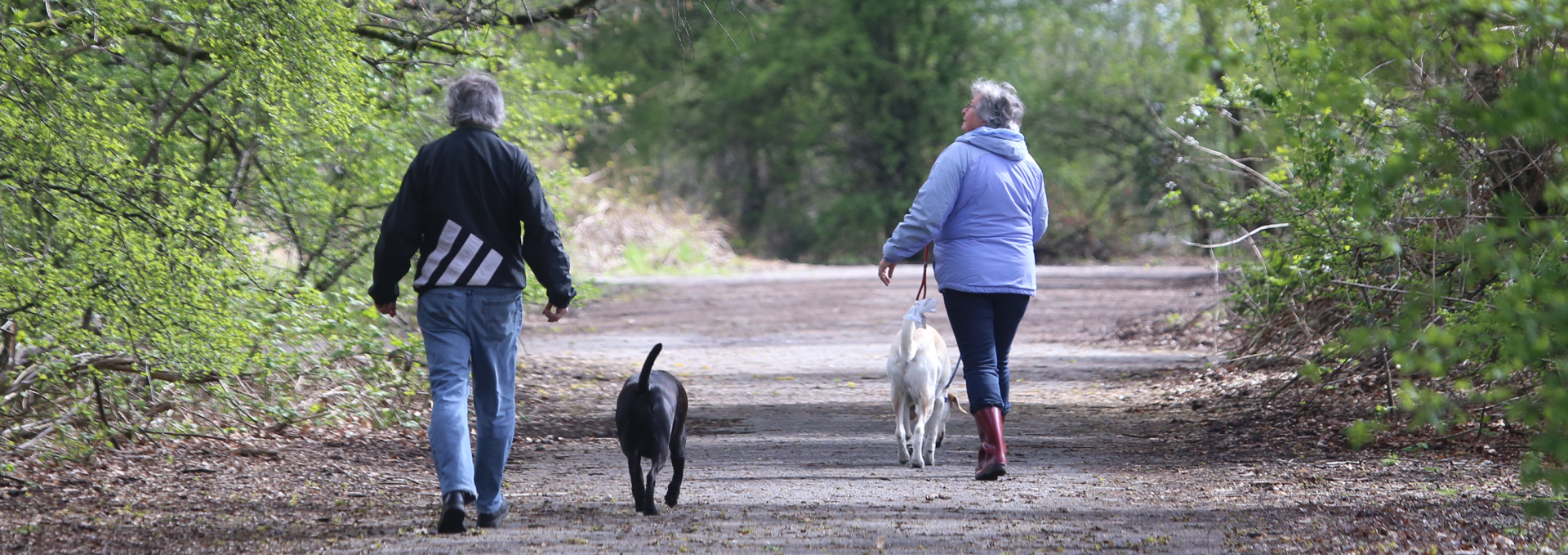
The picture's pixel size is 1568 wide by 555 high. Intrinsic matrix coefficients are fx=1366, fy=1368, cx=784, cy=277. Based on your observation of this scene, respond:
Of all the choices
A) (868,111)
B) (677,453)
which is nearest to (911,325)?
(677,453)

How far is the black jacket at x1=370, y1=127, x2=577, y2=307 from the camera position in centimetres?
486

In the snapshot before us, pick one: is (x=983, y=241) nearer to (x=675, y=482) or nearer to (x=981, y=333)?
(x=981, y=333)

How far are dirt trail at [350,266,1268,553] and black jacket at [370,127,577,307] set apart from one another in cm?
95

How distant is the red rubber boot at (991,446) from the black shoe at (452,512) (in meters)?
2.40

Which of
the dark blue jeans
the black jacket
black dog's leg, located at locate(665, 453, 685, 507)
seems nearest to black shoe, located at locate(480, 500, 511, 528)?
black dog's leg, located at locate(665, 453, 685, 507)

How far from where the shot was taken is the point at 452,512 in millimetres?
4906

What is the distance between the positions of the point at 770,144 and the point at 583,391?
3091cm

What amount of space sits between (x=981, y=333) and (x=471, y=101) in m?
2.57

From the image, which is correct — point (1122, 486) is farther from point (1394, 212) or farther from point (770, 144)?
point (770, 144)

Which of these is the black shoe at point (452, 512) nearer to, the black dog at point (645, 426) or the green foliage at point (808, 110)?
the black dog at point (645, 426)

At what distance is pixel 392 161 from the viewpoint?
8.23 metres

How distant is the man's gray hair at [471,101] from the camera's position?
16.4 feet

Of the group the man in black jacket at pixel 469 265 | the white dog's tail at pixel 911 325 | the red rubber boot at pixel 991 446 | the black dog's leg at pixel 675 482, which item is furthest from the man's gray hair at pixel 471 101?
the red rubber boot at pixel 991 446

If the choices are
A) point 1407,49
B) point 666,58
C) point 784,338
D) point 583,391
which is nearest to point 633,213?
point 666,58
